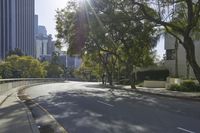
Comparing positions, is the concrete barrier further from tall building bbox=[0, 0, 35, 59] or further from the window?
tall building bbox=[0, 0, 35, 59]

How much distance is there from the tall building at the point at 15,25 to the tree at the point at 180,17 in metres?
111

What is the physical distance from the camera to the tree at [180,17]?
31514 mm

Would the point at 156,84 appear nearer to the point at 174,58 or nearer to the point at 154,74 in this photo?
the point at 174,58

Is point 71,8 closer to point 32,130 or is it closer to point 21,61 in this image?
point 32,130

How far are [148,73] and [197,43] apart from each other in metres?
15.2

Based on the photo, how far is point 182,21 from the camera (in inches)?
1438

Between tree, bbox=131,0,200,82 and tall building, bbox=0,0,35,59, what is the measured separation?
111 meters

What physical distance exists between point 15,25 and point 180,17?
12518 cm

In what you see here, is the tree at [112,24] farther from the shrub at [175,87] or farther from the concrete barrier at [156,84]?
the shrub at [175,87]

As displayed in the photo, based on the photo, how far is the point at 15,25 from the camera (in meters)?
155

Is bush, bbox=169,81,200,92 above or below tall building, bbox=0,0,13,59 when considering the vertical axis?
below

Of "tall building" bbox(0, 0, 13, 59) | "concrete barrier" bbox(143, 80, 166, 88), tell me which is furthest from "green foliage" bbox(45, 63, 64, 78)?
"concrete barrier" bbox(143, 80, 166, 88)

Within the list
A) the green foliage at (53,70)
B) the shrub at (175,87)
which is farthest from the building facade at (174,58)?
the green foliage at (53,70)

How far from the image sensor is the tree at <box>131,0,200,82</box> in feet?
103
